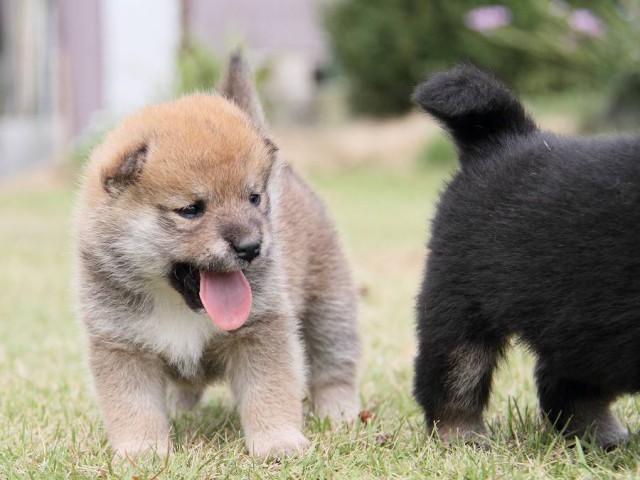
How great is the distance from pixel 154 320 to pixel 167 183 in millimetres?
471

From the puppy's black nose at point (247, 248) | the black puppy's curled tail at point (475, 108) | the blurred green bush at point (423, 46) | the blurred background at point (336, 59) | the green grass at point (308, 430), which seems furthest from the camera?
the blurred green bush at point (423, 46)

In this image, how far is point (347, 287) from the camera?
→ 3670 mm

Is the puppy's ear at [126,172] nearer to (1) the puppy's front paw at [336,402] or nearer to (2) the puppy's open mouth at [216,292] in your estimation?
(2) the puppy's open mouth at [216,292]

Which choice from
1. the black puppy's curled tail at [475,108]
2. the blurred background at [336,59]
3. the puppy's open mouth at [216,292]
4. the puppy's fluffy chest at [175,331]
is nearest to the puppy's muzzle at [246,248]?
the puppy's open mouth at [216,292]

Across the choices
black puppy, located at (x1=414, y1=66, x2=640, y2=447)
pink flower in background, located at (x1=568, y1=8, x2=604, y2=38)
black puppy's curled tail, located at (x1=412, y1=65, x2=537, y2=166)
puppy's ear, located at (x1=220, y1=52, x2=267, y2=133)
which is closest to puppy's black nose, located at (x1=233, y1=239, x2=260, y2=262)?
black puppy, located at (x1=414, y1=66, x2=640, y2=447)

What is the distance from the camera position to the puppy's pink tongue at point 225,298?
2.72 m

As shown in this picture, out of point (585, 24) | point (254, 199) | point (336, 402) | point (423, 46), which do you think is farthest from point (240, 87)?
point (423, 46)

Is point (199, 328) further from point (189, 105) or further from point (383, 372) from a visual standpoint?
point (383, 372)

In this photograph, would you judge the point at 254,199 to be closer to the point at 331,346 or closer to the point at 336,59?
the point at 331,346

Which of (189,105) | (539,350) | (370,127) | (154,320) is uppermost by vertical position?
(189,105)

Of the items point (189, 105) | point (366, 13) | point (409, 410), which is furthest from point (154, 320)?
point (366, 13)

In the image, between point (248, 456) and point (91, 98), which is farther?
point (91, 98)

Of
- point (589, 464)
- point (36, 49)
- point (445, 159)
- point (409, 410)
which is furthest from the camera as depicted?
point (36, 49)

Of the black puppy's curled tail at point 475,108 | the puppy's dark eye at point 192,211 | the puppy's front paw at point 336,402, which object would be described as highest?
the black puppy's curled tail at point 475,108
